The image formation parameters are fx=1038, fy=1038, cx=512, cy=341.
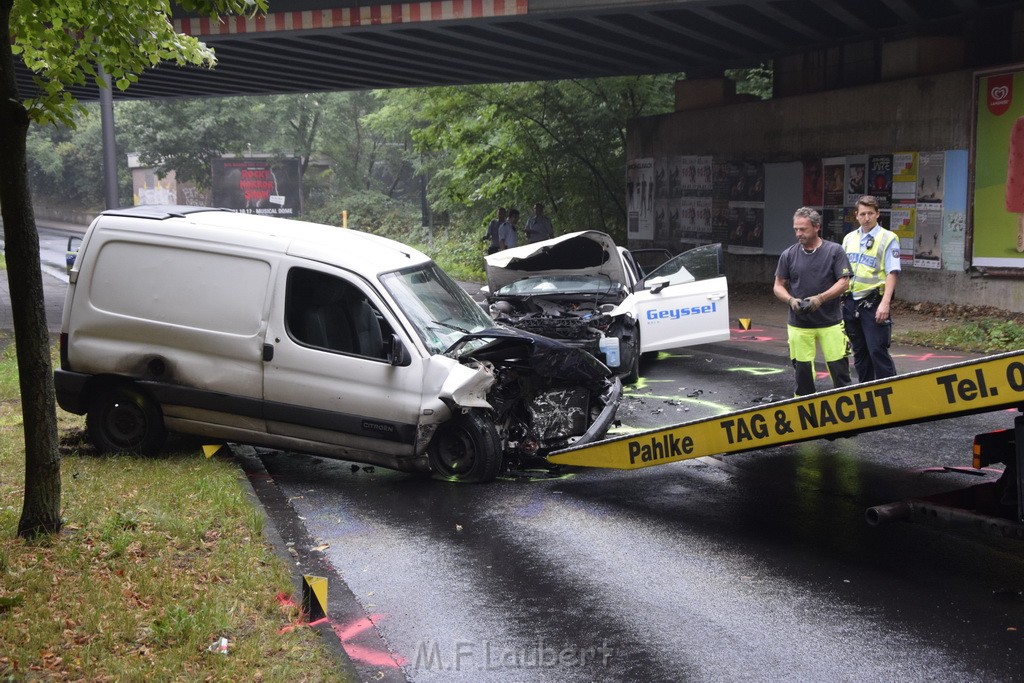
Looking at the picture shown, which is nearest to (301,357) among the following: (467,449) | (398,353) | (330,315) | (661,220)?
(330,315)

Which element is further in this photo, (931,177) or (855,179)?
(855,179)

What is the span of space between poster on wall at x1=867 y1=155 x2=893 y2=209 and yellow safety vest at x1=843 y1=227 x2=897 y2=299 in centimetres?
935

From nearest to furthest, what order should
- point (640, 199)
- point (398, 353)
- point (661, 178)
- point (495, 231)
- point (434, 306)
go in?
point (398, 353), point (434, 306), point (495, 231), point (661, 178), point (640, 199)

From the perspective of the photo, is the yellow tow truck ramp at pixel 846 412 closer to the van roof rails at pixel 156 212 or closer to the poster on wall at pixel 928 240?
the van roof rails at pixel 156 212

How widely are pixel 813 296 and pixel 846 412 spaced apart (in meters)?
3.26

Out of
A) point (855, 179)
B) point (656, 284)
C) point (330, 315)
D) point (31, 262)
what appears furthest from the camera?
point (855, 179)

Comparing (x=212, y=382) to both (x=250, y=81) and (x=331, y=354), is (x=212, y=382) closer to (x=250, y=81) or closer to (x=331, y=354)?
(x=331, y=354)

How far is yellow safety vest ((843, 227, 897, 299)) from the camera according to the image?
8867 millimetres

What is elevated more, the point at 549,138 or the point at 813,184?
the point at 549,138

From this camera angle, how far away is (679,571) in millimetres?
5781

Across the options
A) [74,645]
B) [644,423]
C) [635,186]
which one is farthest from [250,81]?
[74,645]

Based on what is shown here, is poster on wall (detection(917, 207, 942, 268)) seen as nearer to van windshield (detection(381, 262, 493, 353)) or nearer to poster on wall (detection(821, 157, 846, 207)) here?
poster on wall (detection(821, 157, 846, 207))

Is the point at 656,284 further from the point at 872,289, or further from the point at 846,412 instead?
the point at 846,412

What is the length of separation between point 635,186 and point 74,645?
22.4m
